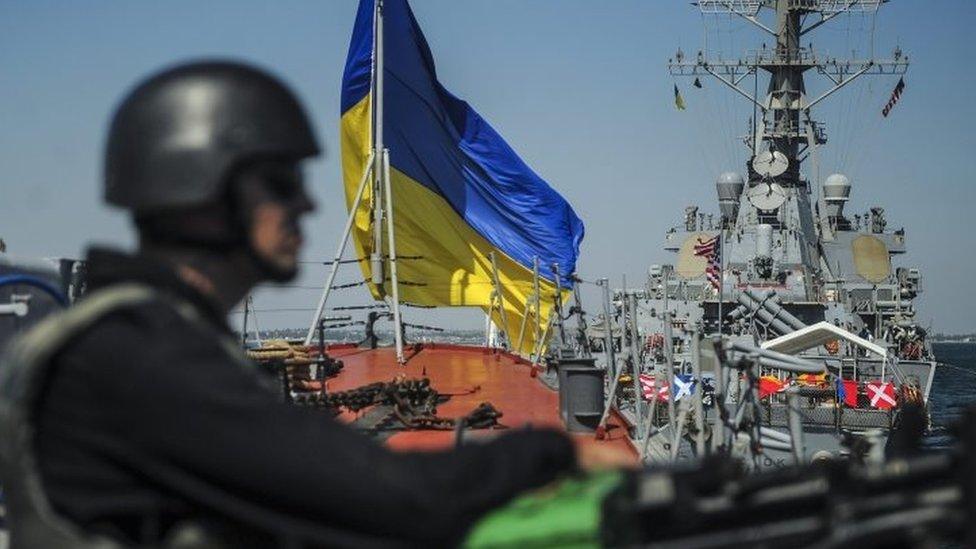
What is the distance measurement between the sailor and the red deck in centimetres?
523

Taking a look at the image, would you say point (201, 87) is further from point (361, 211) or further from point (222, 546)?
point (361, 211)

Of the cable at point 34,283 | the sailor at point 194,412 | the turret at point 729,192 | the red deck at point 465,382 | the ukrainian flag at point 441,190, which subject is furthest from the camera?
the turret at point 729,192

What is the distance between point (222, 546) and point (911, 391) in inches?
1181

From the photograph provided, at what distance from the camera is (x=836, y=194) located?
55406 millimetres

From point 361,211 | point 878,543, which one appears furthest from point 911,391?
point 878,543

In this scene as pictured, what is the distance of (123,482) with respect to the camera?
197 cm

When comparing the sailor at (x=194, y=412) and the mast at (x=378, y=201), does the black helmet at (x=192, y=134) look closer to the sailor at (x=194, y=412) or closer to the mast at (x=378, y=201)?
the sailor at (x=194, y=412)

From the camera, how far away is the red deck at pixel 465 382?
29.8 ft

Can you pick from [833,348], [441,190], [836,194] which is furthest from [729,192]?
[441,190]

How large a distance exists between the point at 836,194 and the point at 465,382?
4593 cm

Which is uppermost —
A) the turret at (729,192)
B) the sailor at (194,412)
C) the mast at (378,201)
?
the turret at (729,192)

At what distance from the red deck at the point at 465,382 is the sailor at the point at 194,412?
5.23 meters

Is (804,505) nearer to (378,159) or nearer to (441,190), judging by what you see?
(378,159)

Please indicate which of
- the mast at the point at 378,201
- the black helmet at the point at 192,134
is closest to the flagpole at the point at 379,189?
the mast at the point at 378,201
